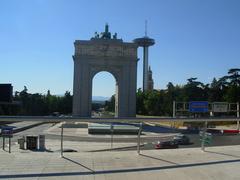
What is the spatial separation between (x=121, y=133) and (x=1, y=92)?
26.0 m

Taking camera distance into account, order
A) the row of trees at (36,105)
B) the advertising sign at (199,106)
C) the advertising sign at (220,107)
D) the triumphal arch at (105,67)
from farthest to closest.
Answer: the row of trees at (36,105)
the triumphal arch at (105,67)
the advertising sign at (199,106)
the advertising sign at (220,107)

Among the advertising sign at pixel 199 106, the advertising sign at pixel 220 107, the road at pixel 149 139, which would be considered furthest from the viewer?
the advertising sign at pixel 199 106

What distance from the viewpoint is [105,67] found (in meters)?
83.9

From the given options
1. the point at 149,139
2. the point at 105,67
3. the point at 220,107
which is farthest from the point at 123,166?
the point at 105,67

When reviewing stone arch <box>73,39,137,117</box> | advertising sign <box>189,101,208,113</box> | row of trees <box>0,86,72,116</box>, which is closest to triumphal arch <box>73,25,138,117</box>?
stone arch <box>73,39,137,117</box>

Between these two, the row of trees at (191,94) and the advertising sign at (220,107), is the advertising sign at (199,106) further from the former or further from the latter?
the row of trees at (191,94)

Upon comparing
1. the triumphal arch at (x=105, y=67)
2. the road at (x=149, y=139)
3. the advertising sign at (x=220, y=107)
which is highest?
the triumphal arch at (x=105, y=67)

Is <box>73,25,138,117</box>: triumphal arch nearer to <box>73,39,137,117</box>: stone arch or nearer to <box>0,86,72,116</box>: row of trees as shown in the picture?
<box>73,39,137,117</box>: stone arch

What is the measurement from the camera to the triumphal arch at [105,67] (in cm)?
8300

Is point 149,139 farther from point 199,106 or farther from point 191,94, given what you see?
point 191,94

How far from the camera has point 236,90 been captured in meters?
91.5

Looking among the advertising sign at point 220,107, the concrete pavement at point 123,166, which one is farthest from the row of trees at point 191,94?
the concrete pavement at point 123,166

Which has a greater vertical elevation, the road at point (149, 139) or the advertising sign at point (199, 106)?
the advertising sign at point (199, 106)

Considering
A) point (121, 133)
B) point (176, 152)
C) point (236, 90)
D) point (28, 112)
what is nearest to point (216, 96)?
point (236, 90)
